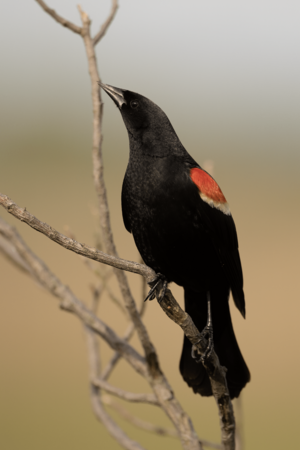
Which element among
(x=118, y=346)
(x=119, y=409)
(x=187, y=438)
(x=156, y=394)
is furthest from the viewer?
(x=119, y=409)

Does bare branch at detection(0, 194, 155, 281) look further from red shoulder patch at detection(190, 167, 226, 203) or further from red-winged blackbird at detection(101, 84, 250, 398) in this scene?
red shoulder patch at detection(190, 167, 226, 203)

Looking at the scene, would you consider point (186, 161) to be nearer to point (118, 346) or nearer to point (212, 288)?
point (212, 288)

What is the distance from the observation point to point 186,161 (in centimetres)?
254

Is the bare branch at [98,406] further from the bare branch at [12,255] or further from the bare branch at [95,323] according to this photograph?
the bare branch at [12,255]

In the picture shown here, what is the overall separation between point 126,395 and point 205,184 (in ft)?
4.34

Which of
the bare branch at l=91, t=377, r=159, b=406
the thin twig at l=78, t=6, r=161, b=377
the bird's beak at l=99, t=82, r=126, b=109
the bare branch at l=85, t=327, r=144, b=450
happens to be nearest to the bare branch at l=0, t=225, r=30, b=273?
the bare branch at l=85, t=327, r=144, b=450

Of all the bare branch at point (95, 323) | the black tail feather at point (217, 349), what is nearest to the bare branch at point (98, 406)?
the bare branch at point (95, 323)

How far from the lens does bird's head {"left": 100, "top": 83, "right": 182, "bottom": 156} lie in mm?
2578

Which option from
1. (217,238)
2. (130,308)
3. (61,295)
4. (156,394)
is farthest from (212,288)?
(61,295)

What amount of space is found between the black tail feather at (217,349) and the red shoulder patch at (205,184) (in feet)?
2.02

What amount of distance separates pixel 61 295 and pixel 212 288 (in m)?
0.91

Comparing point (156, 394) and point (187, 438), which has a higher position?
point (156, 394)

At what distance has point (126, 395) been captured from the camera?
2.62 m

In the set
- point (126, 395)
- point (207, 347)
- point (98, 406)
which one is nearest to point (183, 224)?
point (207, 347)
